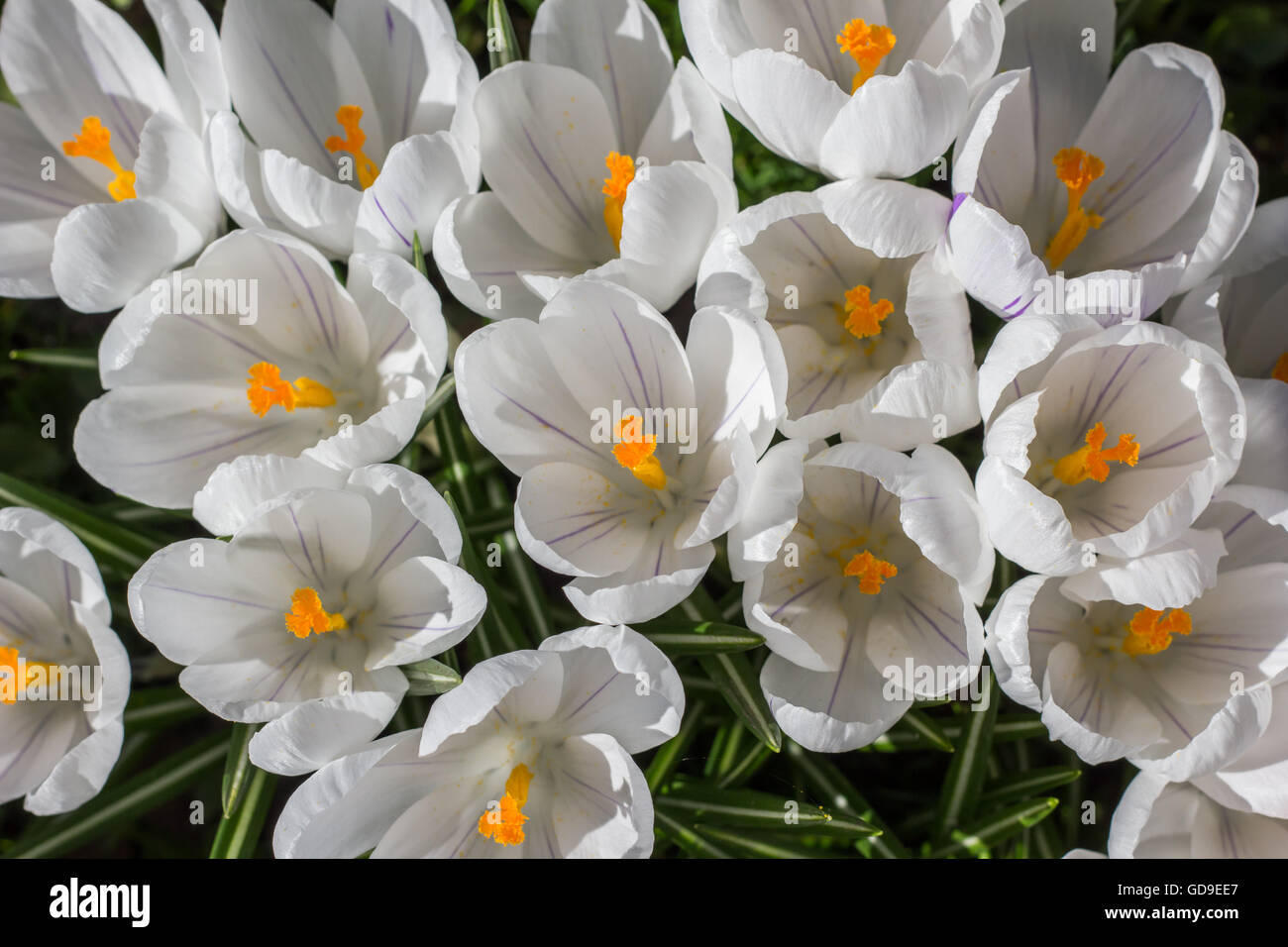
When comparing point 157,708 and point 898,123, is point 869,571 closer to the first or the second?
point 898,123

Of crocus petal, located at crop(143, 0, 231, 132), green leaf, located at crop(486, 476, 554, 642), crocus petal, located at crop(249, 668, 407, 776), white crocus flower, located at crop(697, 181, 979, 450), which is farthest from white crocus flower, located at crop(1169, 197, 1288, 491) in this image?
crocus petal, located at crop(143, 0, 231, 132)

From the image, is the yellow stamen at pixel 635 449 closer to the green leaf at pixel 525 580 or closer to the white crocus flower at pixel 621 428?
the white crocus flower at pixel 621 428

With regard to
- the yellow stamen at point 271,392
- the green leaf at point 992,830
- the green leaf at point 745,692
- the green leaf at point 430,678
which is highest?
the yellow stamen at point 271,392

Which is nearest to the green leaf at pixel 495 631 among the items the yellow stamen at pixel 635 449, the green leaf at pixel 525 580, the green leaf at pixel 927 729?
the green leaf at pixel 525 580

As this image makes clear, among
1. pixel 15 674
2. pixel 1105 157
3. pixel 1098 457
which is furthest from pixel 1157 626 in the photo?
pixel 15 674

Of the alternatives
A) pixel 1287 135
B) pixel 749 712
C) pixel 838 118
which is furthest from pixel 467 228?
pixel 1287 135

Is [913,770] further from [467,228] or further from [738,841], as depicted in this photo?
[467,228]
